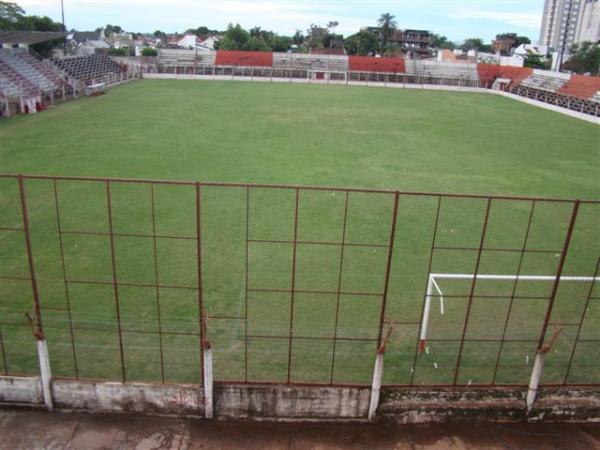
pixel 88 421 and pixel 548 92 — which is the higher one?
pixel 548 92

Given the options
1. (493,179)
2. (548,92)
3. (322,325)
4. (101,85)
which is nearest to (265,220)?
(322,325)

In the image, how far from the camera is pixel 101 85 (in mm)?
46531

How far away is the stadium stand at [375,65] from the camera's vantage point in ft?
221

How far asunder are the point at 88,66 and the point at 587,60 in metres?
74.7

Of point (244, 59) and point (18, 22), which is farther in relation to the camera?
point (244, 59)

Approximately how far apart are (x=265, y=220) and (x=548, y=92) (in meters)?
46.3

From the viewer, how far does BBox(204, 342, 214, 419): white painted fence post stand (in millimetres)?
8820

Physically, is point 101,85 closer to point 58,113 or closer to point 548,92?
point 58,113

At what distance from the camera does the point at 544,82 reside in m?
58.5

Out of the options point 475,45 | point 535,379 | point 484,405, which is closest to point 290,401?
point 484,405

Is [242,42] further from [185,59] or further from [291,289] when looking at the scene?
[291,289]

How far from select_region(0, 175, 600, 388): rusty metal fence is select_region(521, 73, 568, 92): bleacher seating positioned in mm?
41184

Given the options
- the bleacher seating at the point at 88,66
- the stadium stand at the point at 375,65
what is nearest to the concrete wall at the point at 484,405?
the bleacher seating at the point at 88,66

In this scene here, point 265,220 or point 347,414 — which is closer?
point 347,414
